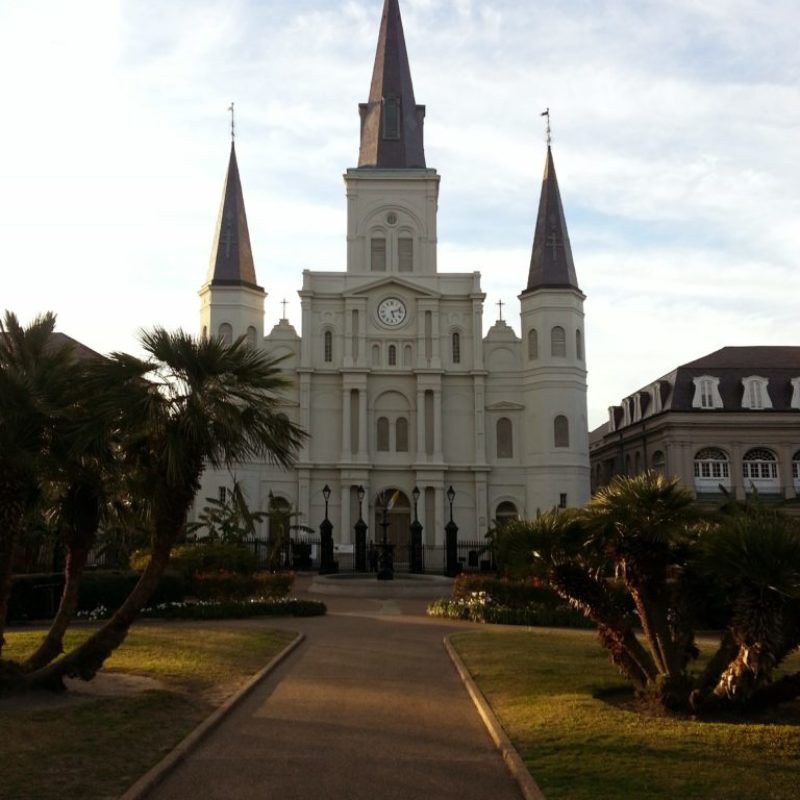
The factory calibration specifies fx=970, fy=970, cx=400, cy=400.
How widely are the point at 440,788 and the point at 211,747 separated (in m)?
2.77

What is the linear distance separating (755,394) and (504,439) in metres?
14.5

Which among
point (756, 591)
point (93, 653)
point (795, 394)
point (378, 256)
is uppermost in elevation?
point (378, 256)

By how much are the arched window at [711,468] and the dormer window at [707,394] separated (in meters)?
2.53

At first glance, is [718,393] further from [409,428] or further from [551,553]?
[551,553]

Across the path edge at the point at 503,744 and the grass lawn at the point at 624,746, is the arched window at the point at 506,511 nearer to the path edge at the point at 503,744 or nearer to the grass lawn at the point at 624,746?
the path edge at the point at 503,744

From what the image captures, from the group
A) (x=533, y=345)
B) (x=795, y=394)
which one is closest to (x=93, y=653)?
(x=533, y=345)

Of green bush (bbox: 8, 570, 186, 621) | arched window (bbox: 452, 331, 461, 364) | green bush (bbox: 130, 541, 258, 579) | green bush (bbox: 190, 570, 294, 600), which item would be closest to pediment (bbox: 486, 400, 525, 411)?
arched window (bbox: 452, 331, 461, 364)

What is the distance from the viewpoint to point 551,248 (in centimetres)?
5750

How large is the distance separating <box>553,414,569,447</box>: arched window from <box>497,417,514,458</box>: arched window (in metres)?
2.74

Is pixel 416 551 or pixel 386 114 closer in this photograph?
pixel 416 551

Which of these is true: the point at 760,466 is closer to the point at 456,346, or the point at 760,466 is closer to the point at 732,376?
the point at 732,376

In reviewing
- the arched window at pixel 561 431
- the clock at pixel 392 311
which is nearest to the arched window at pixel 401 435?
the clock at pixel 392 311

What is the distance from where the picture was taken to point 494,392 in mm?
57062

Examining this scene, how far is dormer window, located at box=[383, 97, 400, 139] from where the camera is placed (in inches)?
2372
